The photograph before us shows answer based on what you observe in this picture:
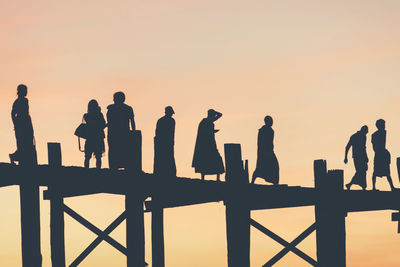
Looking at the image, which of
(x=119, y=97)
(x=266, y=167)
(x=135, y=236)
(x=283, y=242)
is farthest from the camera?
(x=266, y=167)

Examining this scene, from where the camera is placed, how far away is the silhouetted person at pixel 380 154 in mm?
22188

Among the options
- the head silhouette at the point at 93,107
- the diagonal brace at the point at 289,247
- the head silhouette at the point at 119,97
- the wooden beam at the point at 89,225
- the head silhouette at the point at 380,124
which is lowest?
the diagonal brace at the point at 289,247

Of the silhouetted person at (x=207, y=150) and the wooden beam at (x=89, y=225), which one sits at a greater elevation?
the silhouetted person at (x=207, y=150)

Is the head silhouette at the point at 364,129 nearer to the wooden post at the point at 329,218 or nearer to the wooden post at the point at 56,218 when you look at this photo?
the wooden post at the point at 329,218

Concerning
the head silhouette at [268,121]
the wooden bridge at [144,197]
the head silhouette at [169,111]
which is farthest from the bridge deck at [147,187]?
the head silhouette at [268,121]

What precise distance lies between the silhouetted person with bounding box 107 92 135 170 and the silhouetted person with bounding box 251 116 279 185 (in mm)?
3138

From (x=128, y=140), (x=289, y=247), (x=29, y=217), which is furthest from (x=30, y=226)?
(x=289, y=247)

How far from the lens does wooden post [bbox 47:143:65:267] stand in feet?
57.2

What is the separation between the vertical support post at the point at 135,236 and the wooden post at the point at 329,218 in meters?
3.04

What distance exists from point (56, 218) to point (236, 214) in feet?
9.76

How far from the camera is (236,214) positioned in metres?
17.5

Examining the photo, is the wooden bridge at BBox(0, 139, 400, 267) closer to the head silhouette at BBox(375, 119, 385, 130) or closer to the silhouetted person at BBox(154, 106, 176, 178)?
the silhouetted person at BBox(154, 106, 176, 178)

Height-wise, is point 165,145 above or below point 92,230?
above

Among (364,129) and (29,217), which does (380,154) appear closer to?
(364,129)
